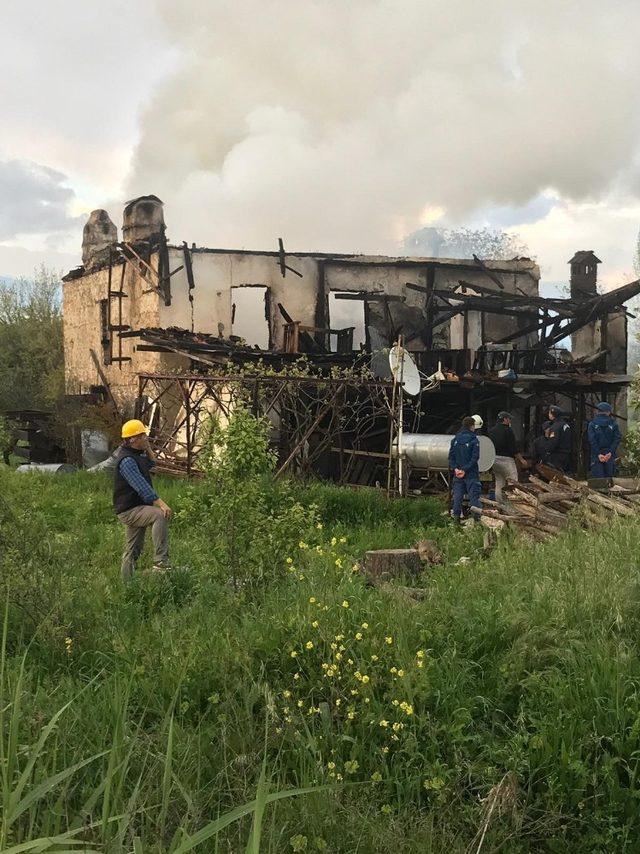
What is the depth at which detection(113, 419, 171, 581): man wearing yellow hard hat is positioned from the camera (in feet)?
24.1

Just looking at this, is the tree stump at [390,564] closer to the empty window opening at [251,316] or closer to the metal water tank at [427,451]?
the metal water tank at [427,451]

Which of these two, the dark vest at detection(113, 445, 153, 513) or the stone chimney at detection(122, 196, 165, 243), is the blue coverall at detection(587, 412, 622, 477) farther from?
the stone chimney at detection(122, 196, 165, 243)

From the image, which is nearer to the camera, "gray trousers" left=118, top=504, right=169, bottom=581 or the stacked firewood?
"gray trousers" left=118, top=504, right=169, bottom=581

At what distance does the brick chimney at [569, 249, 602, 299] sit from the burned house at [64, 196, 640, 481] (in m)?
0.05

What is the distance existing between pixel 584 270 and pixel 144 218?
1451cm

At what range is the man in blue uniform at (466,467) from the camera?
1148 centimetres

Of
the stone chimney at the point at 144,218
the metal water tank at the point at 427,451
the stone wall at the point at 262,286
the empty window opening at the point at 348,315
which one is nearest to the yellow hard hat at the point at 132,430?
the metal water tank at the point at 427,451

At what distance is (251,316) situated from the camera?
23.9 metres

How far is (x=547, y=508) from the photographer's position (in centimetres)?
844

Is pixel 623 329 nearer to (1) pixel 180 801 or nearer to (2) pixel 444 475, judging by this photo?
(2) pixel 444 475

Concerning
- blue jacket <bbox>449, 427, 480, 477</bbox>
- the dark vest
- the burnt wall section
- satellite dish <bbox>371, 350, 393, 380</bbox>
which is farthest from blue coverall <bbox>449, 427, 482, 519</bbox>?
the burnt wall section

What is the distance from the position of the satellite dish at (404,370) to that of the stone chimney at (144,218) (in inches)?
416

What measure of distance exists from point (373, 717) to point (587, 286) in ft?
76.3

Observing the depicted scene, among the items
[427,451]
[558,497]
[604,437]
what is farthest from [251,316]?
[558,497]
